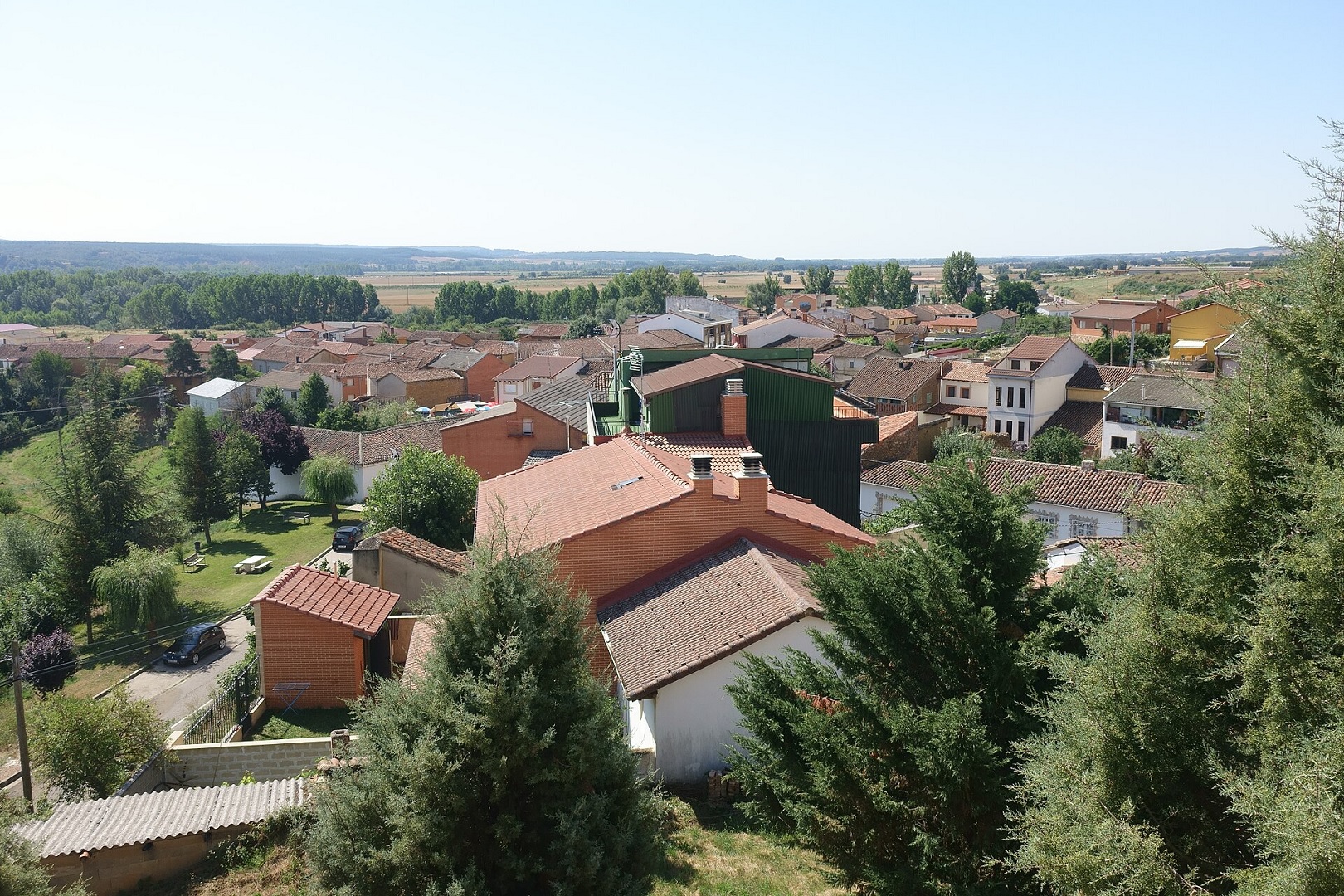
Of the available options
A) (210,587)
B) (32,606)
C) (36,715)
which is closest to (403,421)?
(210,587)

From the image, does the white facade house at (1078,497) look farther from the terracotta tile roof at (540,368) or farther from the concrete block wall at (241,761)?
the terracotta tile roof at (540,368)

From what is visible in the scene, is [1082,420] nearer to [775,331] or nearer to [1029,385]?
[1029,385]

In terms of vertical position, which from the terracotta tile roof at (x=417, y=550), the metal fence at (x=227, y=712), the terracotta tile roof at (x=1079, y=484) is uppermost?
the terracotta tile roof at (x=417, y=550)

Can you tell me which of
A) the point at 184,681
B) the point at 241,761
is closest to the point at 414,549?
the point at 241,761

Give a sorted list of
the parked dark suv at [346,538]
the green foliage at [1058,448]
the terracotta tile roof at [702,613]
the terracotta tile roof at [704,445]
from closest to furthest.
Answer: the terracotta tile roof at [702,613] < the terracotta tile roof at [704,445] < the parked dark suv at [346,538] < the green foliage at [1058,448]

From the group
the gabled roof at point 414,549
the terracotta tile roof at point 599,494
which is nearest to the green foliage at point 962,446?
the terracotta tile roof at point 599,494

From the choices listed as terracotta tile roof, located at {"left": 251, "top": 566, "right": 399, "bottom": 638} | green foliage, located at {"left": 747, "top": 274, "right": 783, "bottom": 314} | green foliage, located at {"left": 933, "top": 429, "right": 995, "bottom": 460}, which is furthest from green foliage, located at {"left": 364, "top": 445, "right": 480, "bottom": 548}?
green foliage, located at {"left": 747, "top": 274, "right": 783, "bottom": 314}
